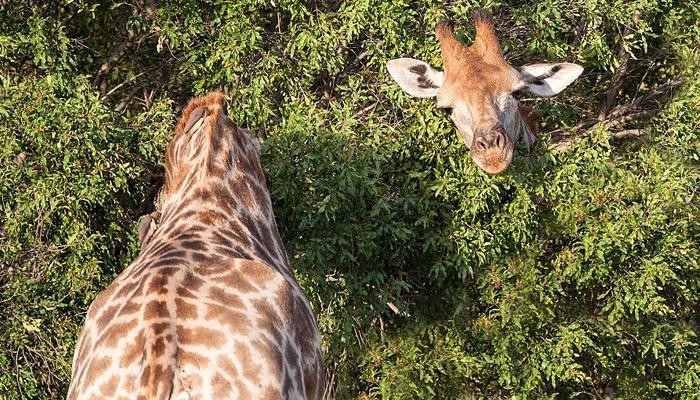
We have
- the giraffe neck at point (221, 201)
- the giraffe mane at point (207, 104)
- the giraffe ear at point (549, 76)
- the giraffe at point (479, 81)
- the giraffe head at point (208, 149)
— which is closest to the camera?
the giraffe neck at point (221, 201)

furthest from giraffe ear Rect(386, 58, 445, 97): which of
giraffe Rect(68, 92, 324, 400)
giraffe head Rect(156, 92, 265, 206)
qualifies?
giraffe Rect(68, 92, 324, 400)

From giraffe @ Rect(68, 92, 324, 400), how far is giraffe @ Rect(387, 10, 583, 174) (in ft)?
7.47

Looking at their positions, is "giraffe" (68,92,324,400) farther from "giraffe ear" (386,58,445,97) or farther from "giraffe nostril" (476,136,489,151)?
"giraffe ear" (386,58,445,97)

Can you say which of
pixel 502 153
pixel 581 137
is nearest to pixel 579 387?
pixel 581 137

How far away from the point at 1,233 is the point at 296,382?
3944mm

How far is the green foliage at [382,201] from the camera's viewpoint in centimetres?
855

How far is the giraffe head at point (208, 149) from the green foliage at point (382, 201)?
124cm

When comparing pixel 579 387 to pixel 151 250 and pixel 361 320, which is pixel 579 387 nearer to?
pixel 361 320

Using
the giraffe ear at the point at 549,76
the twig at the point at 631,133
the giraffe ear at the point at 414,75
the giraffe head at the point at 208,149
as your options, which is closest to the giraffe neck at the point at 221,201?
the giraffe head at the point at 208,149

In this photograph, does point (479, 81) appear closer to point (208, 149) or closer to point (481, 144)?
point (481, 144)

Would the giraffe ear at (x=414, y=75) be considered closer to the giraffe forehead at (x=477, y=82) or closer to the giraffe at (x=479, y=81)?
the giraffe at (x=479, y=81)

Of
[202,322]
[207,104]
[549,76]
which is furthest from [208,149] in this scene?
[549,76]

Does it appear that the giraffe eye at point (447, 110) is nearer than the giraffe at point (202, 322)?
No

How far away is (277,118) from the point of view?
9.31 m
